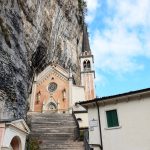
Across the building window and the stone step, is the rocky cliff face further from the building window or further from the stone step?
the building window

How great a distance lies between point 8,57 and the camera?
744 inches

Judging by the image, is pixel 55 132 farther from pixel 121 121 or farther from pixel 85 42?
pixel 85 42

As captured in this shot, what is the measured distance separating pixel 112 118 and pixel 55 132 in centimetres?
553

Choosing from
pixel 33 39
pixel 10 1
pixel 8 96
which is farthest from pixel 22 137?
pixel 33 39

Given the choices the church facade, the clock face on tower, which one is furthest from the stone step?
the clock face on tower

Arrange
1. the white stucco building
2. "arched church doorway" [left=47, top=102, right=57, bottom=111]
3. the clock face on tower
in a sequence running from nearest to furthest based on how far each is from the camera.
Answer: the white stucco building
"arched church doorway" [left=47, top=102, right=57, bottom=111]
the clock face on tower

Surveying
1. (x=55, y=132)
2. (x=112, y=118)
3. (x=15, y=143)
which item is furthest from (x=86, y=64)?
(x=15, y=143)

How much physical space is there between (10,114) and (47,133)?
309cm

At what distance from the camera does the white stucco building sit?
13078mm

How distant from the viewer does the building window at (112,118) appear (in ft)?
46.3

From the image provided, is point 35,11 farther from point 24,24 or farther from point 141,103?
point 141,103

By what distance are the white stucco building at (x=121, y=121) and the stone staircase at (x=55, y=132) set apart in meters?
2.12

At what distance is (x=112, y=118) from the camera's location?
47.1 feet

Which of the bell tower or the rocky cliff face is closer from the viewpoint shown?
the rocky cliff face
